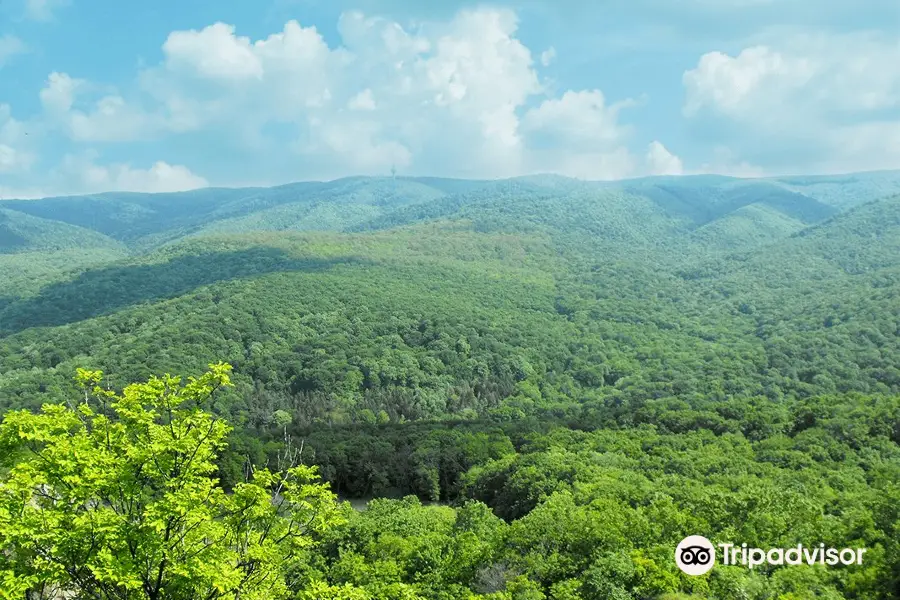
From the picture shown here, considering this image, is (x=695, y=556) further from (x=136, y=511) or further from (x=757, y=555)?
(x=136, y=511)

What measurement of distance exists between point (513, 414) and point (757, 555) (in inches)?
3416

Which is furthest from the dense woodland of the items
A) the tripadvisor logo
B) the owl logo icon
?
the tripadvisor logo

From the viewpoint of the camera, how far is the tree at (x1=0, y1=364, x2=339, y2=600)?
13.4m

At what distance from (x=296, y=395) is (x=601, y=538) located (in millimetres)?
95867

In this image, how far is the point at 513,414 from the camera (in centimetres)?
11619

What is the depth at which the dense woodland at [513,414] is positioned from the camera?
29.9 m

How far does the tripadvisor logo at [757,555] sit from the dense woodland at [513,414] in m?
0.84

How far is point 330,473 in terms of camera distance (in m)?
71.2

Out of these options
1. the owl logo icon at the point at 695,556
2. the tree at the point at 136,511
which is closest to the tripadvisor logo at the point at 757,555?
the owl logo icon at the point at 695,556

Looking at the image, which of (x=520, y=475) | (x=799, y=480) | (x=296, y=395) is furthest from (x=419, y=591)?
(x=296, y=395)

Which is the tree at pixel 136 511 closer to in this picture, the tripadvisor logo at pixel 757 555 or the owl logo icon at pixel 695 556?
the owl logo icon at pixel 695 556

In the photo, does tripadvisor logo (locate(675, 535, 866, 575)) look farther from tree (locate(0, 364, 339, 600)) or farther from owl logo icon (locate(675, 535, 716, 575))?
tree (locate(0, 364, 339, 600))

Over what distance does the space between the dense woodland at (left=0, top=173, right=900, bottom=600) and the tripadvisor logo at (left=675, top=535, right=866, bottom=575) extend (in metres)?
0.84

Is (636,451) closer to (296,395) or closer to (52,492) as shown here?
(52,492)
